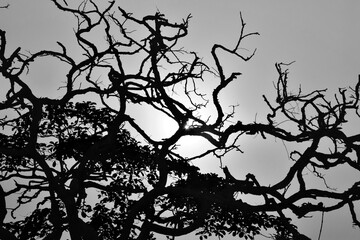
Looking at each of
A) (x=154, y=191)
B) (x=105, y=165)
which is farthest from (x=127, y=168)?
(x=154, y=191)

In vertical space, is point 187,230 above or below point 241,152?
below

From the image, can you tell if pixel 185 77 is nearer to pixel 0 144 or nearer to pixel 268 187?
pixel 268 187

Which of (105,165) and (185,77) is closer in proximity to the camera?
(185,77)

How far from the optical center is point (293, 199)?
887 cm

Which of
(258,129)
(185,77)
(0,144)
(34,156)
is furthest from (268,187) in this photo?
(0,144)

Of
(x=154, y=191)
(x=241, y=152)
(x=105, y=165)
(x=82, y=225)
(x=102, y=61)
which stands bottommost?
(x=82, y=225)

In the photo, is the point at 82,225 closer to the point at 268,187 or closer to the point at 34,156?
the point at 34,156

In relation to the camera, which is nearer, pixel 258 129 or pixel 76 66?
pixel 258 129

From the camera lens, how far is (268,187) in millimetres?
8883

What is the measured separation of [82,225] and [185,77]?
380 centimetres

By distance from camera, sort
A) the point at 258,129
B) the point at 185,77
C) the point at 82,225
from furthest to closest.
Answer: the point at 185,77 → the point at 258,129 → the point at 82,225

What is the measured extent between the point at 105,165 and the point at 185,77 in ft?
11.4

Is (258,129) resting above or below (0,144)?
below

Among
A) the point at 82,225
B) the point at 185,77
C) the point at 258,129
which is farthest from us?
the point at 185,77
